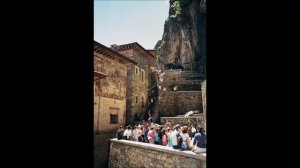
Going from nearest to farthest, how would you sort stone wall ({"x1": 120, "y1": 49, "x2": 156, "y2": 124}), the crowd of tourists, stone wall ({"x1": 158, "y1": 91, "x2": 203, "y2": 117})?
the crowd of tourists → stone wall ({"x1": 158, "y1": 91, "x2": 203, "y2": 117}) → stone wall ({"x1": 120, "y1": 49, "x2": 156, "y2": 124})

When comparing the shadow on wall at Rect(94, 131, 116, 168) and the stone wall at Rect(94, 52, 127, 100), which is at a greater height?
the stone wall at Rect(94, 52, 127, 100)

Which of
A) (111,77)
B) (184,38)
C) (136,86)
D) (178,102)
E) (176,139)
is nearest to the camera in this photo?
(176,139)

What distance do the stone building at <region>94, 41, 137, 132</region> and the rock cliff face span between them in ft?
38.7

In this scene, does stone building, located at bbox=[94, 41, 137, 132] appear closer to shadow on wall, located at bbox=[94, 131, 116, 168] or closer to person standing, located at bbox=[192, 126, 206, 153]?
shadow on wall, located at bbox=[94, 131, 116, 168]

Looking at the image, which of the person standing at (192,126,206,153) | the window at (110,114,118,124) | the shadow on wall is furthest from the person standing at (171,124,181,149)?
the window at (110,114,118,124)

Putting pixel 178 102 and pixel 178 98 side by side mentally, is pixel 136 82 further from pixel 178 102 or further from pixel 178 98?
pixel 178 102

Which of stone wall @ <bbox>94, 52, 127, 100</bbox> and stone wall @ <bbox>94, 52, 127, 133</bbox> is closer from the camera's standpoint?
stone wall @ <bbox>94, 52, 127, 133</bbox>

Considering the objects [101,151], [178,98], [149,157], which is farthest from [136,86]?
[149,157]

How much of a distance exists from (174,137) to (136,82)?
53.2 feet

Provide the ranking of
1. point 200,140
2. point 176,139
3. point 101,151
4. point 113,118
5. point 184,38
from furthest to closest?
point 184,38, point 113,118, point 101,151, point 176,139, point 200,140

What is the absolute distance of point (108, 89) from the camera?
1631cm

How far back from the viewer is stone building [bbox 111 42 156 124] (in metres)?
23.8

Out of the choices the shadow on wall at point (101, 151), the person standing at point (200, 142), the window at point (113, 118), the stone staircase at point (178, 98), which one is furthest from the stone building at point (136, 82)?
the person standing at point (200, 142)
